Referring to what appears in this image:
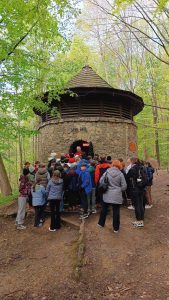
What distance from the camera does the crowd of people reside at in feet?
27.3

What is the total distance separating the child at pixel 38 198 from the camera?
9.34 m

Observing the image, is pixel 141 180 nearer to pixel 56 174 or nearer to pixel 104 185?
pixel 104 185

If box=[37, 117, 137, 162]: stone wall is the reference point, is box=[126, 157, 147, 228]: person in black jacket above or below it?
below

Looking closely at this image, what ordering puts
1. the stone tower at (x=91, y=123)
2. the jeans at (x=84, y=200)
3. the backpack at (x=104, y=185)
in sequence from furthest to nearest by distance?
the stone tower at (x=91, y=123) → the jeans at (x=84, y=200) → the backpack at (x=104, y=185)

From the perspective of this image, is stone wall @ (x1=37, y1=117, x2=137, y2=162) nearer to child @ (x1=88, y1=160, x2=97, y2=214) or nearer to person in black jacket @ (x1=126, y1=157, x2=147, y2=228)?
child @ (x1=88, y1=160, x2=97, y2=214)

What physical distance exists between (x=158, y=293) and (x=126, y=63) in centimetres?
2726

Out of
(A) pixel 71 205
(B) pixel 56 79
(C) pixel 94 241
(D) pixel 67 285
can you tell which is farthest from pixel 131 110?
(D) pixel 67 285

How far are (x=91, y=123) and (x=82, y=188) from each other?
7611mm

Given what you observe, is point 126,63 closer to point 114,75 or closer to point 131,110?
point 114,75

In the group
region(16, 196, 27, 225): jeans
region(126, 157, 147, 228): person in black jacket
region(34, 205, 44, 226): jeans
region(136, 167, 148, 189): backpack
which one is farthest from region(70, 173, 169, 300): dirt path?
region(16, 196, 27, 225): jeans

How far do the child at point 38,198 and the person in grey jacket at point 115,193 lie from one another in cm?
203

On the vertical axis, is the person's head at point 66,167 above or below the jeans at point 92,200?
above

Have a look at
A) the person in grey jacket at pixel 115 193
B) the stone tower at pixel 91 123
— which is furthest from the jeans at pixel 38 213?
the stone tower at pixel 91 123

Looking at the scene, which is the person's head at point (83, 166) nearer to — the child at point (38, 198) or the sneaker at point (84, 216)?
the child at point (38, 198)
